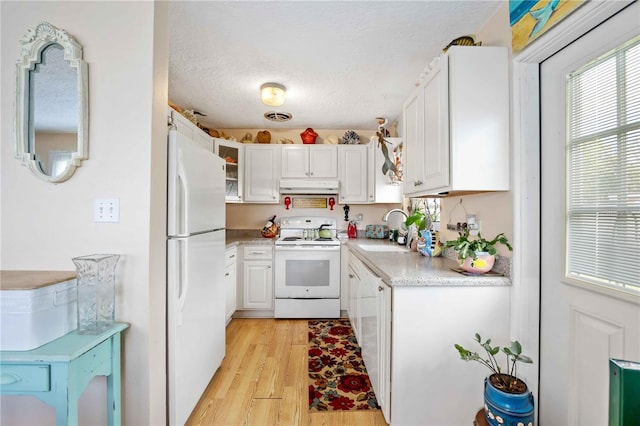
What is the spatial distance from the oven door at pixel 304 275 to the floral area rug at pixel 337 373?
41cm

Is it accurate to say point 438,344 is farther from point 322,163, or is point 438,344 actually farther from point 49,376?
point 322,163

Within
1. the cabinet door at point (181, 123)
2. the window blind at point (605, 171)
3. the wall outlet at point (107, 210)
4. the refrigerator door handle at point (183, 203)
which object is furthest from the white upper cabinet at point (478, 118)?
the cabinet door at point (181, 123)

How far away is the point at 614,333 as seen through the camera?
0.99 metres

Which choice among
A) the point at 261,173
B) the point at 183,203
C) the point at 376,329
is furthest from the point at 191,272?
the point at 261,173

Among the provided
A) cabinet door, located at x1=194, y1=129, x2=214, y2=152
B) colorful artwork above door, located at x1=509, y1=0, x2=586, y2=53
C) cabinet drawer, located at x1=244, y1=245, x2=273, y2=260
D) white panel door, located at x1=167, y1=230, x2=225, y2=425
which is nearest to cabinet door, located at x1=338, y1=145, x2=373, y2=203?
cabinet drawer, located at x1=244, y1=245, x2=273, y2=260

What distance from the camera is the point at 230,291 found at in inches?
113

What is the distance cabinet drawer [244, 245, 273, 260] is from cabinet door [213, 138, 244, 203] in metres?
0.67

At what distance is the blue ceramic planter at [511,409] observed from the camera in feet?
3.35

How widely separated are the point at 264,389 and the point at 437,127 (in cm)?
210

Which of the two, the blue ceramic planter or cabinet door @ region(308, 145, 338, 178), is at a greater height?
cabinet door @ region(308, 145, 338, 178)

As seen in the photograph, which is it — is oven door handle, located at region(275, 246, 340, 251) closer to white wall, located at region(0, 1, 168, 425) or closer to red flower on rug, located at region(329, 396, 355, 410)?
red flower on rug, located at region(329, 396, 355, 410)

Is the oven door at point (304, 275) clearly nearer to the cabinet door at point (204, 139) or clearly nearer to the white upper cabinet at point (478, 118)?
the cabinet door at point (204, 139)

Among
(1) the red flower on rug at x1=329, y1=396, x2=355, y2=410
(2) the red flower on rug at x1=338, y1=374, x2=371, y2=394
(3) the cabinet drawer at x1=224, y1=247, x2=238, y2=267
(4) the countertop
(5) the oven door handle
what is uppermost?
(4) the countertop

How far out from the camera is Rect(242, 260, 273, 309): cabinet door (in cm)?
307
